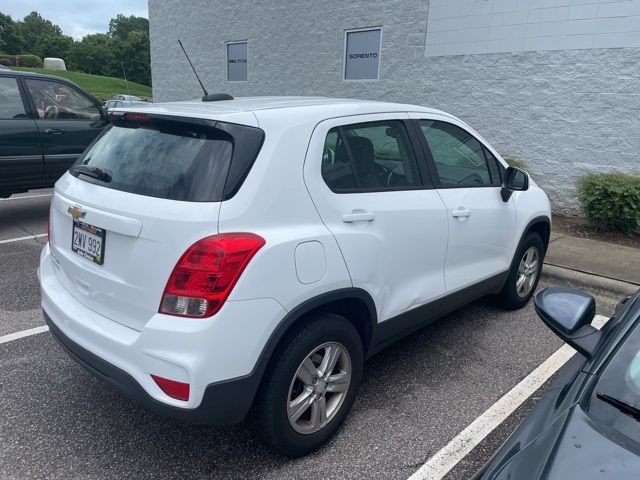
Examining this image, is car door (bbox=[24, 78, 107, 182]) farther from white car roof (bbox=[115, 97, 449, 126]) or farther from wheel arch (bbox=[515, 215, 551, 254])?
wheel arch (bbox=[515, 215, 551, 254])

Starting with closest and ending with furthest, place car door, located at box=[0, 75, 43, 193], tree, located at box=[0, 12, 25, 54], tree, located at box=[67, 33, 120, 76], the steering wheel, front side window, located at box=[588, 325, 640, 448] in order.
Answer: front side window, located at box=[588, 325, 640, 448] → car door, located at box=[0, 75, 43, 193] → the steering wheel → tree, located at box=[67, 33, 120, 76] → tree, located at box=[0, 12, 25, 54]

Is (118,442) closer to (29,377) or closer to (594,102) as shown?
(29,377)

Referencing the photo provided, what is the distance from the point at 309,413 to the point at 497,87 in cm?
712

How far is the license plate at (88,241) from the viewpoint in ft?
7.91

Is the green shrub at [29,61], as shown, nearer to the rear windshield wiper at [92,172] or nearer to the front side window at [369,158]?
the rear windshield wiper at [92,172]

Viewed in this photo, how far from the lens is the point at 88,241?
2504 mm

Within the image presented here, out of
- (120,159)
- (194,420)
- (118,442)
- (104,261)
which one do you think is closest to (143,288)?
(104,261)

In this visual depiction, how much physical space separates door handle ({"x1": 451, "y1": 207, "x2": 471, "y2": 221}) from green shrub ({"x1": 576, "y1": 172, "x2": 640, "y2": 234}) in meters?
4.22

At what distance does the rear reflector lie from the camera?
83.7 inches

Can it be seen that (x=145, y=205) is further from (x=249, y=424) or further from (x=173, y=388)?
(x=249, y=424)

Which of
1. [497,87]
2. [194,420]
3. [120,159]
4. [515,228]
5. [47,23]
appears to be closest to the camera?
[194,420]

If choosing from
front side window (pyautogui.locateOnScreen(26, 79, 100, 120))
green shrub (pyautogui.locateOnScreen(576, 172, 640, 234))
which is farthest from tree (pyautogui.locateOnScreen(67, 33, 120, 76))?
green shrub (pyautogui.locateOnScreen(576, 172, 640, 234))

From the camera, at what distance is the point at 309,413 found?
Answer: 2658 millimetres

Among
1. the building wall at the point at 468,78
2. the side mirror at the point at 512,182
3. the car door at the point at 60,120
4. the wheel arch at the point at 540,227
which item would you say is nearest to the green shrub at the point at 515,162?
the building wall at the point at 468,78
